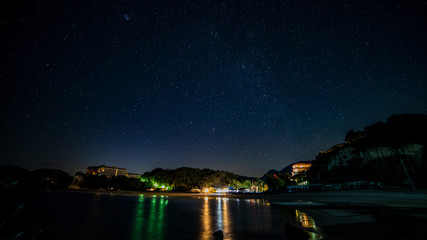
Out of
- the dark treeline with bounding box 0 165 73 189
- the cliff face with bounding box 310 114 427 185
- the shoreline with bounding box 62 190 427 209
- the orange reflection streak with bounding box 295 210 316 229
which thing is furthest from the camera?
the dark treeline with bounding box 0 165 73 189

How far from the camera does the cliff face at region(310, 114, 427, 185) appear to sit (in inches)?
1916

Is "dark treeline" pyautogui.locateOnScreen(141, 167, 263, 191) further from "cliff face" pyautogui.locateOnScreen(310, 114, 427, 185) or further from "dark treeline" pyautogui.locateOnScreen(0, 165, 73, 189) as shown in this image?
"dark treeline" pyautogui.locateOnScreen(0, 165, 73, 189)

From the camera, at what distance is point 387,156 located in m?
55.0

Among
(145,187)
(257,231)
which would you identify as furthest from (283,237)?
(145,187)

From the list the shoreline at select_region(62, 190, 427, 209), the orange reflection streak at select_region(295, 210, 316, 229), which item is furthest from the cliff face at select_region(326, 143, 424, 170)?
the orange reflection streak at select_region(295, 210, 316, 229)

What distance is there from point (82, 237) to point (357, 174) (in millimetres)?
73766

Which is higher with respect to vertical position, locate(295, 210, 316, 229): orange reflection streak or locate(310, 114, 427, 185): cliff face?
locate(310, 114, 427, 185): cliff face

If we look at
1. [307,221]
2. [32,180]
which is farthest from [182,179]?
[32,180]

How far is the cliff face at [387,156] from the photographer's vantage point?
48.7m

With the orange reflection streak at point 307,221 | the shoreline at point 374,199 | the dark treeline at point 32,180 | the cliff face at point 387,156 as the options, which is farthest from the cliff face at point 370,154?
the dark treeline at point 32,180

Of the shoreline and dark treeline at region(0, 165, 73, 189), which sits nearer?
the shoreline

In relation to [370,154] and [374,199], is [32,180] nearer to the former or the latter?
[374,199]

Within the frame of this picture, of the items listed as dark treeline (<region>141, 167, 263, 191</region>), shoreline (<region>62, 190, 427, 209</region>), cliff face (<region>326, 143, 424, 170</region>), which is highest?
cliff face (<region>326, 143, 424, 170</region>)

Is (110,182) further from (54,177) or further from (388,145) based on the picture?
(388,145)
